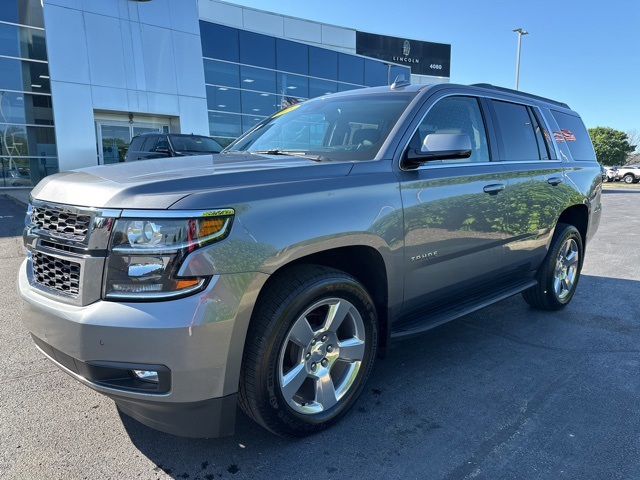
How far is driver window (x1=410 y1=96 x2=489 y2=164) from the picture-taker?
3166 mm

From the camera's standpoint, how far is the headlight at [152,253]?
6.46ft

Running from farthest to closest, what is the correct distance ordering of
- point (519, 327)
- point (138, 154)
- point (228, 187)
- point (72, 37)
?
point (72, 37) → point (138, 154) → point (519, 327) → point (228, 187)

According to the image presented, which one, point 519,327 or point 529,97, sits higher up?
point 529,97

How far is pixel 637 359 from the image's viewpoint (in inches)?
143

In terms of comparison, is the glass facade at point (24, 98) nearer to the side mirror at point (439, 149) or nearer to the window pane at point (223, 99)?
the window pane at point (223, 99)

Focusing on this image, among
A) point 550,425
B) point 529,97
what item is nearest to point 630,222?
point 529,97

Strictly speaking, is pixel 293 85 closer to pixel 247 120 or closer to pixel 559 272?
pixel 247 120

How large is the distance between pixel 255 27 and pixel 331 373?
28756 millimetres

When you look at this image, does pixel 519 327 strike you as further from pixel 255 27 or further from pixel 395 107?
pixel 255 27

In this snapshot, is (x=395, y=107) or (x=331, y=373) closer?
(x=331, y=373)

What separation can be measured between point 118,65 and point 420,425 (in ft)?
60.9

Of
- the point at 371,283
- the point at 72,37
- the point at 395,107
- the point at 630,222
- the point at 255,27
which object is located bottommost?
the point at 630,222

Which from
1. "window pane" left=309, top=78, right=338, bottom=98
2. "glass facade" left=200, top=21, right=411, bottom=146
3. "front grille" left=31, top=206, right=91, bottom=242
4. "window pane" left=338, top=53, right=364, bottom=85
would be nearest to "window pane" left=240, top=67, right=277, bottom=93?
"glass facade" left=200, top=21, right=411, bottom=146

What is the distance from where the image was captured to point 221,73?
72.2 ft
